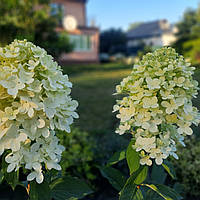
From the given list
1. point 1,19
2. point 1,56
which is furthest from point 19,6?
point 1,56

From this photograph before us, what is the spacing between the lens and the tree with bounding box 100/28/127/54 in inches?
1072

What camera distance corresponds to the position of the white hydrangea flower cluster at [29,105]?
999 millimetres

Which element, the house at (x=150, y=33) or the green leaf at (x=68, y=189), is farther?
the house at (x=150, y=33)

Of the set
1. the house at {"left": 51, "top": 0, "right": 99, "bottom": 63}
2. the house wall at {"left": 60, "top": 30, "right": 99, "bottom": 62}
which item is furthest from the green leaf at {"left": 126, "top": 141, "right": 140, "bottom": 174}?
the house wall at {"left": 60, "top": 30, "right": 99, "bottom": 62}

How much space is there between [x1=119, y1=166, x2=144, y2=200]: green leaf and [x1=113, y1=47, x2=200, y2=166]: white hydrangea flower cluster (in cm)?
13

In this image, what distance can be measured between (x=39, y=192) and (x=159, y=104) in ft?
2.25

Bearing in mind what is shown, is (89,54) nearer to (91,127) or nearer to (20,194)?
(91,127)

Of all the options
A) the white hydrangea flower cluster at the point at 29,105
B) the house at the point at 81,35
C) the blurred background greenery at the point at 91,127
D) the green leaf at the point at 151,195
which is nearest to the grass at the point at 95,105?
the blurred background greenery at the point at 91,127

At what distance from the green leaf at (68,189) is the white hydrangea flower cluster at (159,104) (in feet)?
1.27

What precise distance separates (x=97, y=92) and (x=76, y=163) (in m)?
4.45

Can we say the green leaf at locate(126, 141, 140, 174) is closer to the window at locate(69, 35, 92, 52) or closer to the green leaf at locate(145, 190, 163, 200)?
the green leaf at locate(145, 190, 163, 200)

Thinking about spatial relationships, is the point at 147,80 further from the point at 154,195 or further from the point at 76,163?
the point at 76,163

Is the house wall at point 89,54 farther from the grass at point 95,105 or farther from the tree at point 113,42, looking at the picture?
the grass at point 95,105

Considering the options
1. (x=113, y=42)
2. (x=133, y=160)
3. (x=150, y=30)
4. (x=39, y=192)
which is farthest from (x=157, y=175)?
(x=150, y=30)
